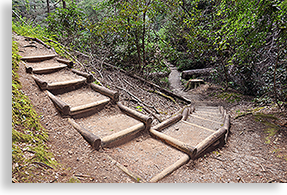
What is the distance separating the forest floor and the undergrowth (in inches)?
3.8

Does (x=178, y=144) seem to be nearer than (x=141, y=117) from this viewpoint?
Yes

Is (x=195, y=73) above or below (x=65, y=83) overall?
below

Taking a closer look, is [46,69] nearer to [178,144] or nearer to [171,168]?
[178,144]

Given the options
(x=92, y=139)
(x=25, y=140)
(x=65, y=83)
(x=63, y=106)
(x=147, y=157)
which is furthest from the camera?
(x=65, y=83)

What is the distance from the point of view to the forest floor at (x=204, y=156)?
6.72 feet

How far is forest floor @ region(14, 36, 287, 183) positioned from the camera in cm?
205

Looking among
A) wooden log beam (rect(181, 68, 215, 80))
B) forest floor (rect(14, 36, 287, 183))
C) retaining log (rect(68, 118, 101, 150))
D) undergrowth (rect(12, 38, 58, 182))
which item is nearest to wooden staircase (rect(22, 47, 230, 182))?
retaining log (rect(68, 118, 101, 150))

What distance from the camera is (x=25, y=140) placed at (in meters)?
2.01

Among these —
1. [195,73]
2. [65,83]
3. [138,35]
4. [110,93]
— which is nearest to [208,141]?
[110,93]

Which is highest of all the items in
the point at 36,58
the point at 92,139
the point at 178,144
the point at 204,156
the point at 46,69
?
the point at 36,58

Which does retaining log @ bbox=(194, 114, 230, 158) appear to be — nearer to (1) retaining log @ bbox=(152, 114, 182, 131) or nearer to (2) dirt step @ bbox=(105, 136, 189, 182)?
(2) dirt step @ bbox=(105, 136, 189, 182)

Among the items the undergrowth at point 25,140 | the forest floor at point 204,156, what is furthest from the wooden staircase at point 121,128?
the undergrowth at point 25,140

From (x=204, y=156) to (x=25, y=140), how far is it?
3.01 m

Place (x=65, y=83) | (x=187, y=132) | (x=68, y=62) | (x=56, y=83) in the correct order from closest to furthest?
(x=56, y=83) → (x=65, y=83) → (x=187, y=132) → (x=68, y=62)
